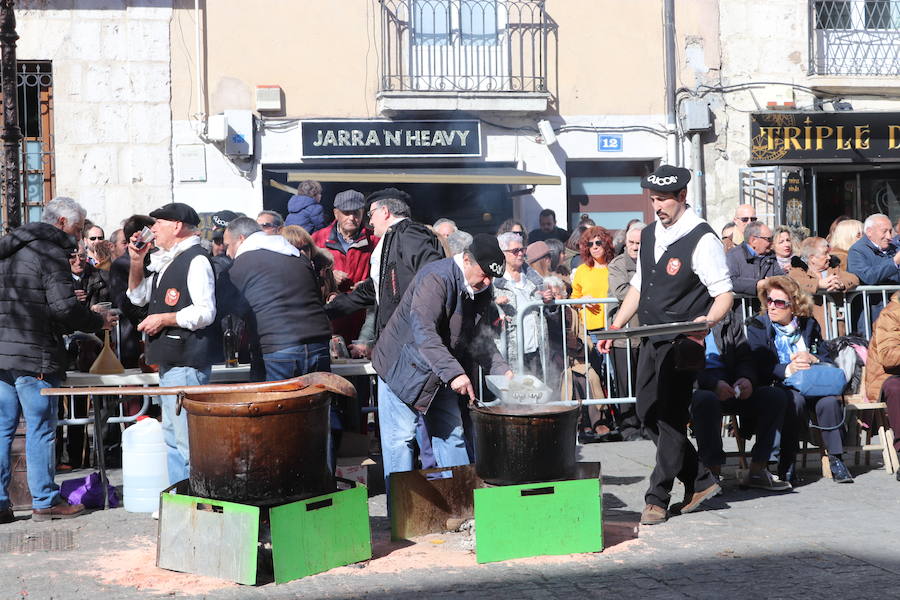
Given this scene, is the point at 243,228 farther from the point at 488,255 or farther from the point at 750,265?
the point at 750,265

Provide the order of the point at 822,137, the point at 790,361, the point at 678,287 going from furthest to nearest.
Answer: the point at 822,137 < the point at 790,361 < the point at 678,287

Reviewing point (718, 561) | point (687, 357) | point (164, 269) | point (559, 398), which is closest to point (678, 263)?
point (687, 357)

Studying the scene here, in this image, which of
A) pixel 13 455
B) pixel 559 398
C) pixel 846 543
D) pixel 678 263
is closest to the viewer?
pixel 846 543

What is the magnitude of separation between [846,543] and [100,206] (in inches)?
447

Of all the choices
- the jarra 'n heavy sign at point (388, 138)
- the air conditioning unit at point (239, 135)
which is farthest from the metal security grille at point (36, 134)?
the jarra 'n heavy sign at point (388, 138)

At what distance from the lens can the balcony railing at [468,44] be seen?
625 inches

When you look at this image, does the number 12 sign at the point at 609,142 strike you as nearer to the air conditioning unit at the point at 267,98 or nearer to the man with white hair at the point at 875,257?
the air conditioning unit at the point at 267,98

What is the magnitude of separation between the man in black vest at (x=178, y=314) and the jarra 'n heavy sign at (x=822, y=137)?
439 inches

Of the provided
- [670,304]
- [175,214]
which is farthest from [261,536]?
[670,304]

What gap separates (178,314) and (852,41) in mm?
12819

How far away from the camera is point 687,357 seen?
6.69 meters

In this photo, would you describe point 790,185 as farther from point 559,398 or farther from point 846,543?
point 846,543

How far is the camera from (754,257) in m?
9.95

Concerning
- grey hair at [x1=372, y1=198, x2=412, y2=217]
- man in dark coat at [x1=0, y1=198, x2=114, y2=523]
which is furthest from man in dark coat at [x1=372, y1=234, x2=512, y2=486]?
man in dark coat at [x1=0, y1=198, x2=114, y2=523]
